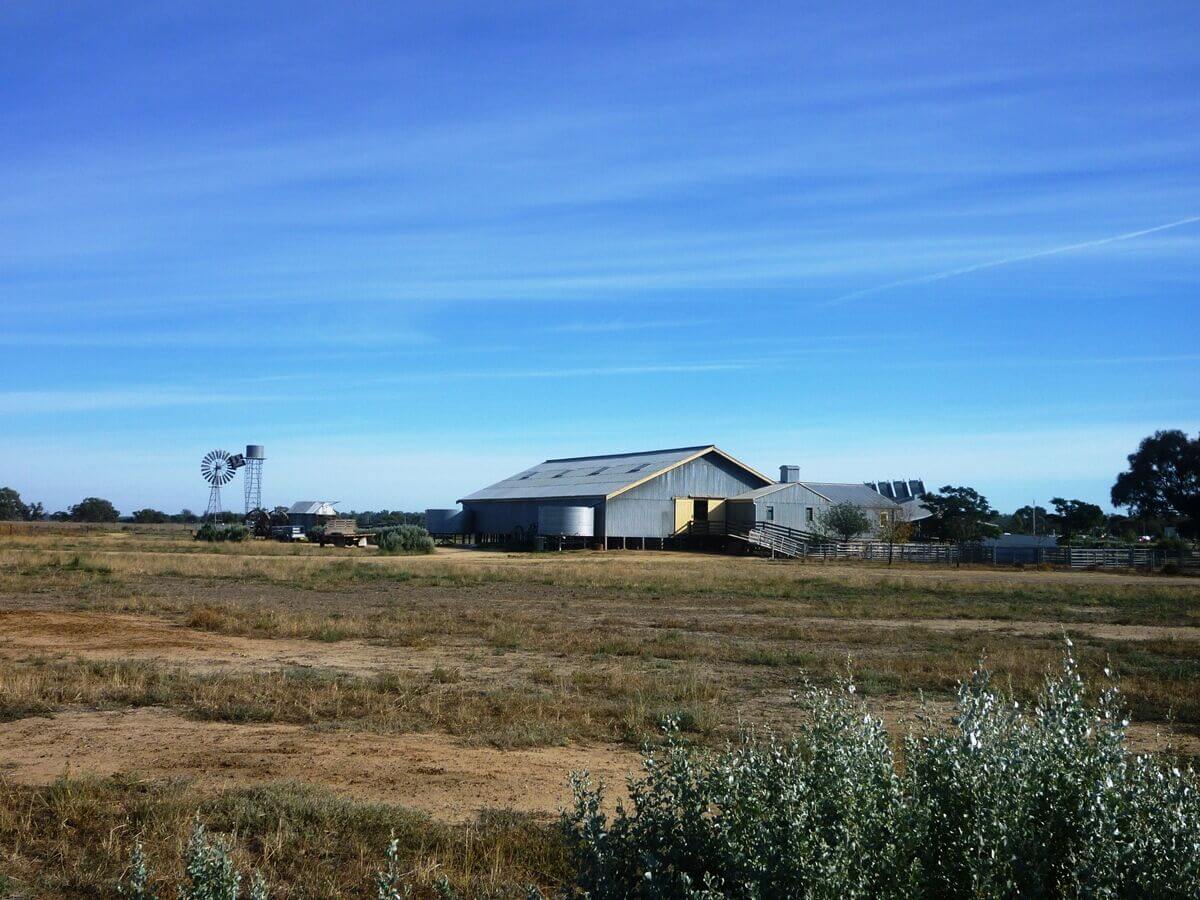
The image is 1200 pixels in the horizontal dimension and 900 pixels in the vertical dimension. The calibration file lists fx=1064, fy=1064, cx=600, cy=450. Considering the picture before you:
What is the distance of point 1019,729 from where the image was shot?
507cm

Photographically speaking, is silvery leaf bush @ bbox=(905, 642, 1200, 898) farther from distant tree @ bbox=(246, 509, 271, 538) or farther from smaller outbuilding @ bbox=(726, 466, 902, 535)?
distant tree @ bbox=(246, 509, 271, 538)

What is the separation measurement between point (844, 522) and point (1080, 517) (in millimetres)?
44527

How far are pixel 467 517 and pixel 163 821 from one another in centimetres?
6994

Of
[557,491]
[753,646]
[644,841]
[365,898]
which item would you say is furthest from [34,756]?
[557,491]

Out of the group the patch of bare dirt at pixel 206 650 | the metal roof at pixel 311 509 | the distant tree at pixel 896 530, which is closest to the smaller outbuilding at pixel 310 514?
the metal roof at pixel 311 509

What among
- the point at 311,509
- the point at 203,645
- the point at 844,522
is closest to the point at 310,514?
the point at 311,509

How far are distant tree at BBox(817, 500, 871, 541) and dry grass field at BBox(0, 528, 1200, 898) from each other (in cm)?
3431

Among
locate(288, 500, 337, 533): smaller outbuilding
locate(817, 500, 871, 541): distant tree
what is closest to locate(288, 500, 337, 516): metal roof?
locate(288, 500, 337, 533): smaller outbuilding

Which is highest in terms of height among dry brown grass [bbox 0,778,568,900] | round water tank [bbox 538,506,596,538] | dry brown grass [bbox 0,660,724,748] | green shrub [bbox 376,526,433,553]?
round water tank [bbox 538,506,596,538]

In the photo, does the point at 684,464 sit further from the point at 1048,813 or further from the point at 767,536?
the point at 1048,813

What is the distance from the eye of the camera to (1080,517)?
10000cm

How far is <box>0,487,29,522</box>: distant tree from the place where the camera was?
507 feet

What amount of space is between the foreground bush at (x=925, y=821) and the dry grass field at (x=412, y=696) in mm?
1286

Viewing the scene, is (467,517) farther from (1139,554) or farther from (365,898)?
(365,898)
